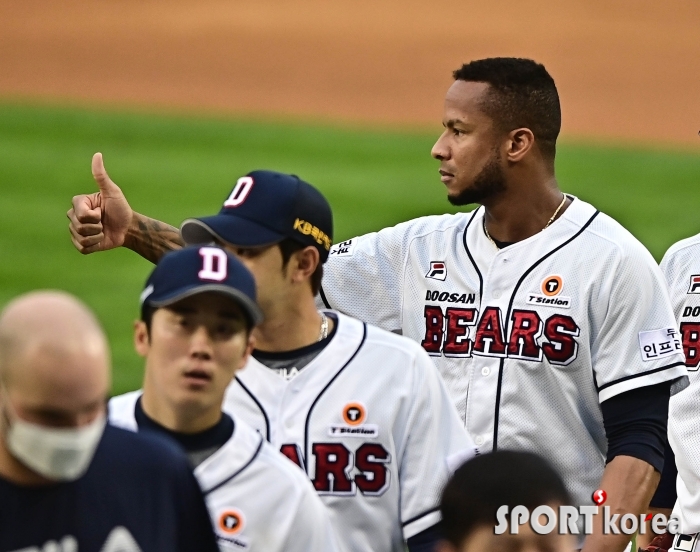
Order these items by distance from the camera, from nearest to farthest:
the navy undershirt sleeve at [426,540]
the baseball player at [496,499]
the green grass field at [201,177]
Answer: the baseball player at [496,499]
the navy undershirt sleeve at [426,540]
the green grass field at [201,177]

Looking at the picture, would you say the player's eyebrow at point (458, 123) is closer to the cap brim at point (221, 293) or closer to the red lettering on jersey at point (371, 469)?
the red lettering on jersey at point (371, 469)

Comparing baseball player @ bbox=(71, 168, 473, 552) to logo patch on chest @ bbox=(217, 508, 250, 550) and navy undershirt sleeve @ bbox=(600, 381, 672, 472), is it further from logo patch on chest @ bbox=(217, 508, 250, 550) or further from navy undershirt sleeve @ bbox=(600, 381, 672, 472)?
navy undershirt sleeve @ bbox=(600, 381, 672, 472)

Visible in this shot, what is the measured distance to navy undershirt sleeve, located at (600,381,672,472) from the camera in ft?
12.9

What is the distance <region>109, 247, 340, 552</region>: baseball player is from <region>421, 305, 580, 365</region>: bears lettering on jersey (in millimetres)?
1323

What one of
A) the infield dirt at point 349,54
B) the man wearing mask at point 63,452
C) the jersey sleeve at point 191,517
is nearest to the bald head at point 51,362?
the man wearing mask at point 63,452

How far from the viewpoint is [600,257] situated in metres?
4.11

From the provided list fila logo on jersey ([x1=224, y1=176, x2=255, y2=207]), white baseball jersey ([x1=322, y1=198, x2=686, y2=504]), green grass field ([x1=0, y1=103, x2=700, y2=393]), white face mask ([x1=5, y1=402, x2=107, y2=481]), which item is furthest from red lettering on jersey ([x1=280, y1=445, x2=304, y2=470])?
Result: green grass field ([x1=0, y1=103, x2=700, y2=393])

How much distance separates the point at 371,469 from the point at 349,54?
666 inches

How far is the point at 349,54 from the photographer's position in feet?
65.3

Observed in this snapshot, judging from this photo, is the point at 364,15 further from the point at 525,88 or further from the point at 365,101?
the point at 525,88

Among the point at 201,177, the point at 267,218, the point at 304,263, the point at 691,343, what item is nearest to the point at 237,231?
the point at 267,218

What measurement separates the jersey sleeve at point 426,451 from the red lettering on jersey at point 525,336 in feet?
2.12

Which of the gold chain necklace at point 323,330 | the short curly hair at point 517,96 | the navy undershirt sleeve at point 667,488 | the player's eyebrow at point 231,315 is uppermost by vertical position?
the short curly hair at point 517,96

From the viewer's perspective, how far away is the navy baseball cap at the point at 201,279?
2.89 m
